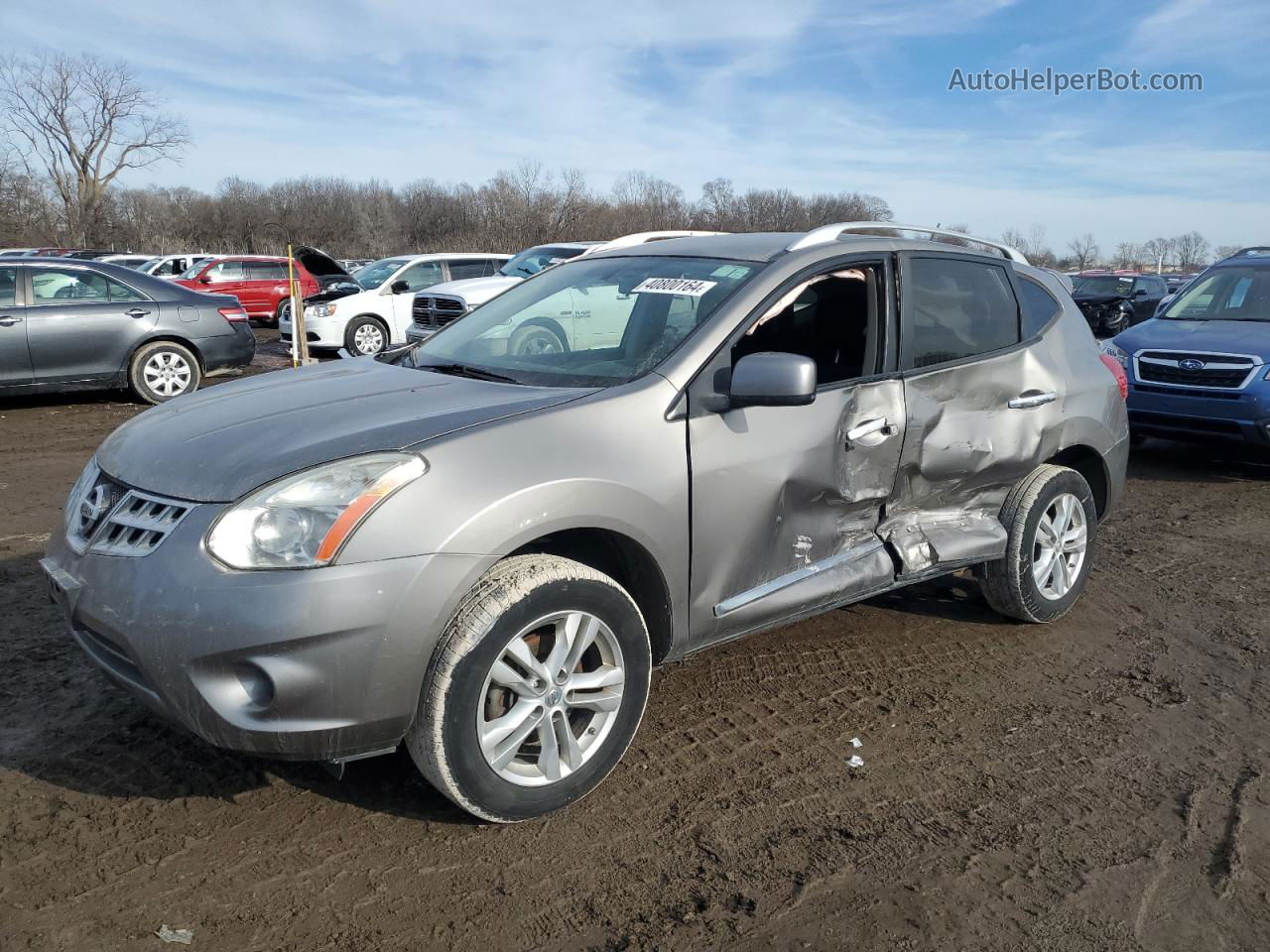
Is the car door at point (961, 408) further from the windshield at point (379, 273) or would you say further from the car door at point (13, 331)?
the windshield at point (379, 273)

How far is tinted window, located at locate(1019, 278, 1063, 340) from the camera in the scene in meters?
4.46

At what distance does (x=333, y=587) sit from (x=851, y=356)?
217 cm

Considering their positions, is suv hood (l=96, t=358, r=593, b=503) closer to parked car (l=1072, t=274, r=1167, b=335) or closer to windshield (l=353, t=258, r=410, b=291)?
windshield (l=353, t=258, r=410, b=291)

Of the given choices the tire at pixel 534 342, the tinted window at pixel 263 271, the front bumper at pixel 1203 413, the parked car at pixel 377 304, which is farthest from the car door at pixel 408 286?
the tire at pixel 534 342

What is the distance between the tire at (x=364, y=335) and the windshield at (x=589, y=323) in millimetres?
11585

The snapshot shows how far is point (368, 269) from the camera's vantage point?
17.0m

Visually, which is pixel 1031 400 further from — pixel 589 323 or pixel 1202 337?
pixel 1202 337

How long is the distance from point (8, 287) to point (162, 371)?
156 centimetres

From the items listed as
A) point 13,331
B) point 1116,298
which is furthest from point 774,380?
point 1116,298

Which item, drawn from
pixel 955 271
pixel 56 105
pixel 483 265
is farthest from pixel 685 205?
pixel 955 271

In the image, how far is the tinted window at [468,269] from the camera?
16.3m

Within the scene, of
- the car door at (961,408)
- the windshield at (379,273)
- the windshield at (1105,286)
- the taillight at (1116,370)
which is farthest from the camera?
the windshield at (1105,286)

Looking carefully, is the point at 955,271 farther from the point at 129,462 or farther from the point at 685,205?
the point at 685,205

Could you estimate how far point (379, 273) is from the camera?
1648 cm
